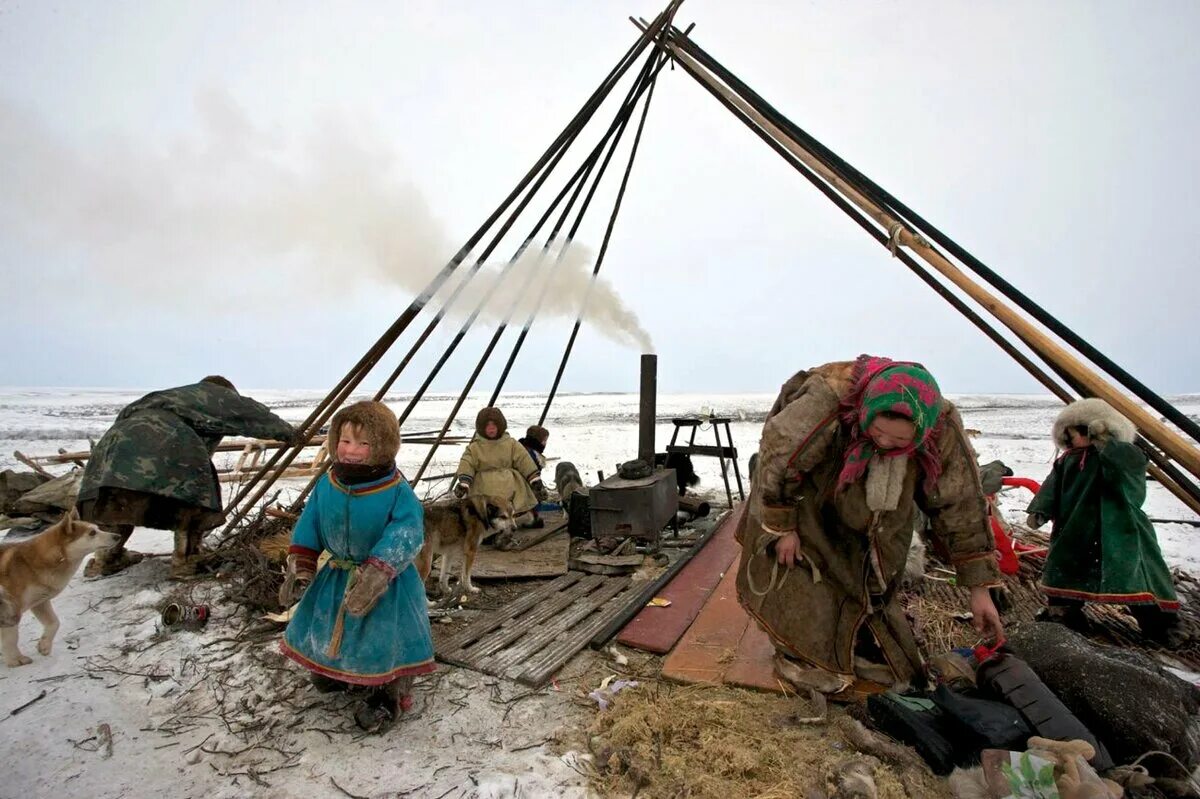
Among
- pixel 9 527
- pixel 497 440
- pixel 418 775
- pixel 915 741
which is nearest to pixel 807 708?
pixel 915 741

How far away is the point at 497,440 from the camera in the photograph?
6340mm

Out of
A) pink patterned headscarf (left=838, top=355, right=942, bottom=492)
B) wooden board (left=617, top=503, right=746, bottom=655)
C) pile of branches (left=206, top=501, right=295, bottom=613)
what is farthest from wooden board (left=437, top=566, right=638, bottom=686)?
pink patterned headscarf (left=838, top=355, right=942, bottom=492)

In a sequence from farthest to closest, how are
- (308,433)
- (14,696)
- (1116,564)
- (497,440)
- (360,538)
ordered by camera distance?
1. (497,440)
2. (308,433)
3. (1116,564)
4. (14,696)
5. (360,538)

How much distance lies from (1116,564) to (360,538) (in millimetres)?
4858

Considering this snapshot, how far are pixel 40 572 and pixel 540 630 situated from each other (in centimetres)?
318

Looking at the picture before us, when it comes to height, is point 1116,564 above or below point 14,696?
above

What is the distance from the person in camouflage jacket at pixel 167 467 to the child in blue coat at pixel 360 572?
8.74 ft

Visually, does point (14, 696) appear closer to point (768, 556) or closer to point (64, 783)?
point (64, 783)

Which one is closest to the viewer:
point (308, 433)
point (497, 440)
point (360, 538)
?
point (360, 538)

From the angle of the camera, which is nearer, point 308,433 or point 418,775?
point 418,775

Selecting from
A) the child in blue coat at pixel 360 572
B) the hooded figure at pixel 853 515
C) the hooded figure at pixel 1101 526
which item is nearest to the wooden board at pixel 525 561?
the child in blue coat at pixel 360 572

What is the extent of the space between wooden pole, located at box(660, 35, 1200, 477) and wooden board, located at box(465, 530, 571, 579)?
4.13 m

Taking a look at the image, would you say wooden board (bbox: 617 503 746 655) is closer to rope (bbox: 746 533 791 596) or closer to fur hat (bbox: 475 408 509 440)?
rope (bbox: 746 533 791 596)

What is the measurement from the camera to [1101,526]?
383 centimetres
